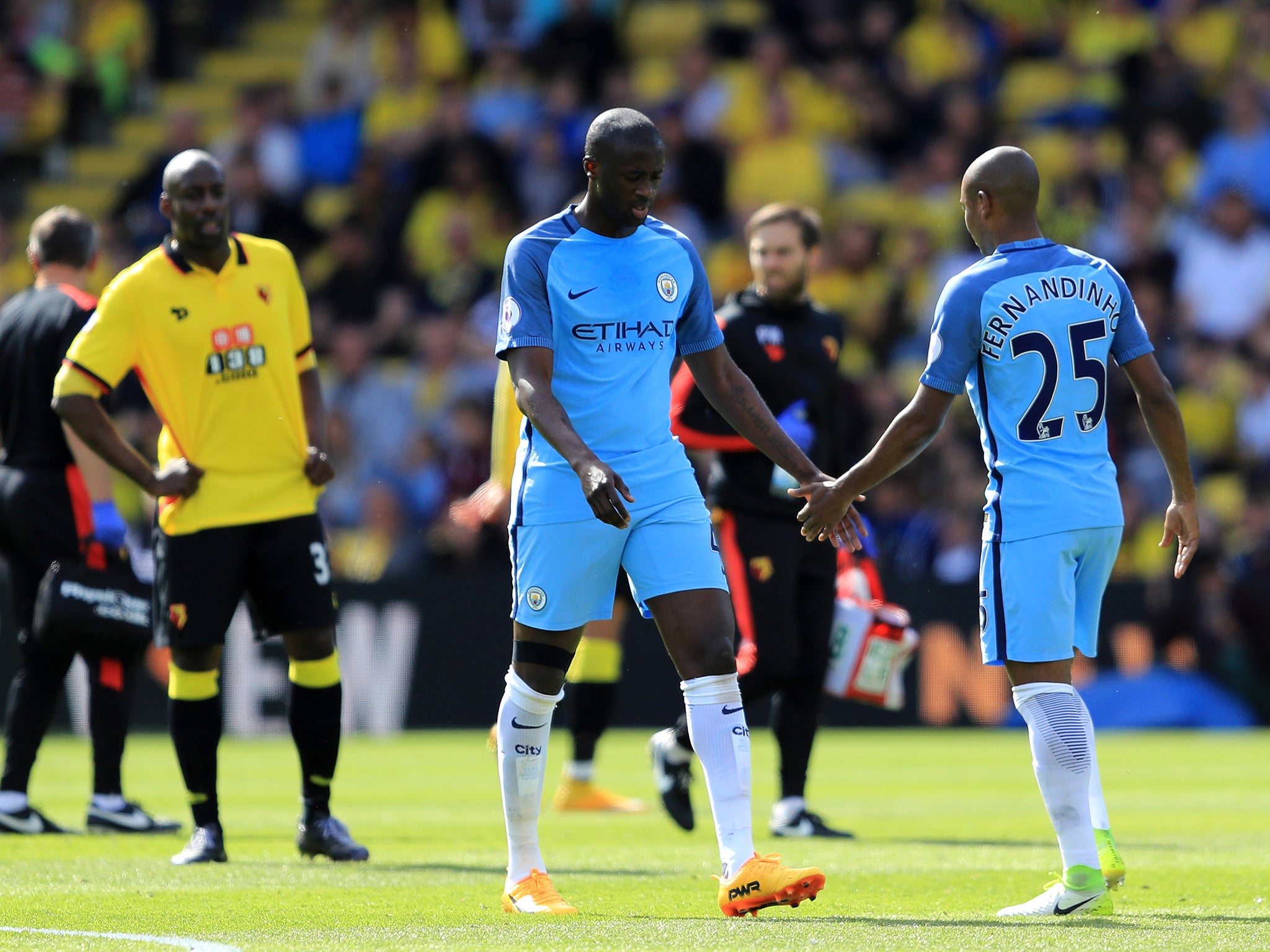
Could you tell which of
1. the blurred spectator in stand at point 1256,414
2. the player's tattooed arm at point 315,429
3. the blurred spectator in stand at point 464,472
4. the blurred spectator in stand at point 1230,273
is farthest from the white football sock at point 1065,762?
the blurred spectator in stand at point 1230,273

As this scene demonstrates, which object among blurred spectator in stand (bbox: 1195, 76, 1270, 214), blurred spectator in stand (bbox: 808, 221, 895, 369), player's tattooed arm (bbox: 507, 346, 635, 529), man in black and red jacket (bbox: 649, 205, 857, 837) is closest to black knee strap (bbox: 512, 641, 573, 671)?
player's tattooed arm (bbox: 507, 346, 635, 529)

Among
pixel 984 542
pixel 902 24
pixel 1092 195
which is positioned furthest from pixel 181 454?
pixel 902 24

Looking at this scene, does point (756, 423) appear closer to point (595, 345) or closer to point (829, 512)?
point (829, 512)

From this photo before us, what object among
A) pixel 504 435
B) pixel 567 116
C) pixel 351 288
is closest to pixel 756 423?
pixel 504 435

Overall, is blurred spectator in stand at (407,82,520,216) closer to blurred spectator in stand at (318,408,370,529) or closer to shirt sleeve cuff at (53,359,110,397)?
blurred spectator in stand at (318,408,370,529)

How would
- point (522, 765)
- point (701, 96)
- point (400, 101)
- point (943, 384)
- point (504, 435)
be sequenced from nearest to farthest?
point (943, 384)
point (522, 765)
point (504, 435)
point (701, 96)
point (400, 101)

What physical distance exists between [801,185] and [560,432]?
14157 millimetres

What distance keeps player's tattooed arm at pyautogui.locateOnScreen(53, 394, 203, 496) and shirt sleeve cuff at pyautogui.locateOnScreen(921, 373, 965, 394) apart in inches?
111

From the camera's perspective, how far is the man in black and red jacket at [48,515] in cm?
858

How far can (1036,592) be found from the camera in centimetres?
575

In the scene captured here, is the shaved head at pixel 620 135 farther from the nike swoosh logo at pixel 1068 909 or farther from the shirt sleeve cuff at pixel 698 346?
the nike swoosh logo at pixel 1068 909

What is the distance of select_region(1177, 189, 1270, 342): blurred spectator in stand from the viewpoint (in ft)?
57.0

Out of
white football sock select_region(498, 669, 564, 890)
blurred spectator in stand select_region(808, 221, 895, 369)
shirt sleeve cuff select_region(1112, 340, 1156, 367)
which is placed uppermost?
blurred spectator in stand select_region(808, 221, 895, 369)

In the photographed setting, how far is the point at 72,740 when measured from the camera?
1568 centimetres
